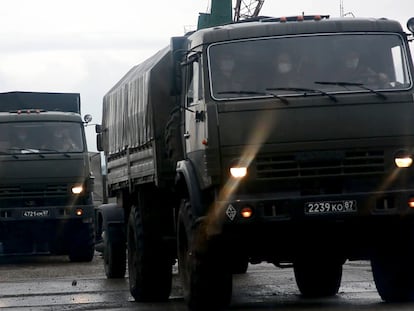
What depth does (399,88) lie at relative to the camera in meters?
12.0

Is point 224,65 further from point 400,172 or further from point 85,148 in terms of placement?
point 85,148

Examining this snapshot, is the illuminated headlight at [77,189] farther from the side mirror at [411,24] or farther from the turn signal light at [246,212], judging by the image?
the turn signal light at [246,212]

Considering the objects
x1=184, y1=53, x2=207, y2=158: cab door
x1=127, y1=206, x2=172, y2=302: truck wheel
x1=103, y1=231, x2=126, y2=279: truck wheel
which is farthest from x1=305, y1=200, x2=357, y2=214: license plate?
x1=103, y1=231, x2=126, y2=279: truck wheel

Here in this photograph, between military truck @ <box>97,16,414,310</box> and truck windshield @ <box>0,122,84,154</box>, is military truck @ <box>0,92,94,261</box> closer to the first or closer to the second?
truck windshield @ <box>0,122,84,154</box>

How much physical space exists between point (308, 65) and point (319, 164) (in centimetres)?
101

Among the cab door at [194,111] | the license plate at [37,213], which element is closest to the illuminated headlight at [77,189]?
the license plate at [37,213]

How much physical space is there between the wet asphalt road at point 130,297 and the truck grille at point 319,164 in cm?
166

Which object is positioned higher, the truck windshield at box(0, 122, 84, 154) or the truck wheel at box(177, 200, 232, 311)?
the truck windshield at box(0, 122, 84, 154)

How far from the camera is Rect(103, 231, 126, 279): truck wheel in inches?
766

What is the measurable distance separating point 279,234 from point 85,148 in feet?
43.7

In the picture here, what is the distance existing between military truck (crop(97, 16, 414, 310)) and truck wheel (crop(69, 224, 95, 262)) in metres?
12.8

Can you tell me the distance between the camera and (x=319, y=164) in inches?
460

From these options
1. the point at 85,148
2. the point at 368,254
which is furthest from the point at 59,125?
the point at 368,254

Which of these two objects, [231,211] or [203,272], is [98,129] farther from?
[231,211]
